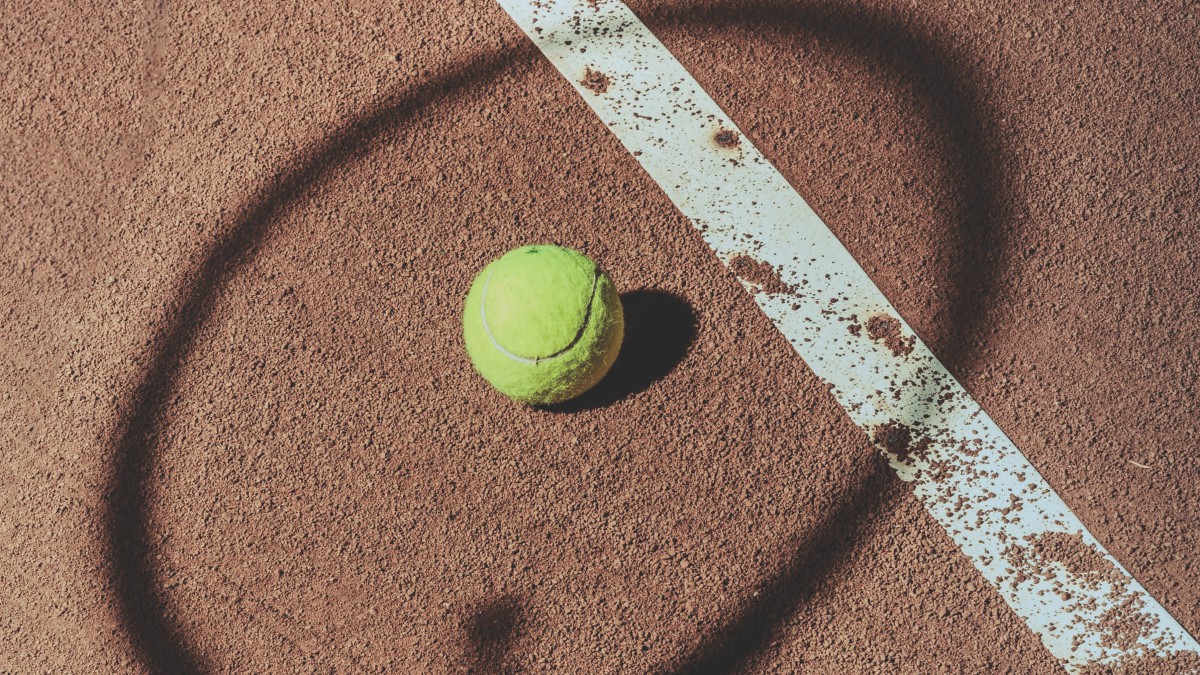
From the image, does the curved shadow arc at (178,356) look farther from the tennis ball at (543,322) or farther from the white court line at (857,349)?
the tennis ball at (543,322)

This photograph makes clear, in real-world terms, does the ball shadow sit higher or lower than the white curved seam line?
lower

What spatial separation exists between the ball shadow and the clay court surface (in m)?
0.02

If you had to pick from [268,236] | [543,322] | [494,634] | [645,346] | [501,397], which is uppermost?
[543,322]

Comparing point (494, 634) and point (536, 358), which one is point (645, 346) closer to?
point (536, 358)

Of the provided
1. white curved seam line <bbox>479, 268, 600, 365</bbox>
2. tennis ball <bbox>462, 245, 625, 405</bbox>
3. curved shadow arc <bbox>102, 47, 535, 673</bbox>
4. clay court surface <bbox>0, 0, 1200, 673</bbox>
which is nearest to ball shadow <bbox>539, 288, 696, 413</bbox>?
clay court surface <bbox>0, 0, 1200, 673</bbox>

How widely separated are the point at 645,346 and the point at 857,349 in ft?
2.37

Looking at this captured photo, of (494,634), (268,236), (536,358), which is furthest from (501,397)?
(268,236)

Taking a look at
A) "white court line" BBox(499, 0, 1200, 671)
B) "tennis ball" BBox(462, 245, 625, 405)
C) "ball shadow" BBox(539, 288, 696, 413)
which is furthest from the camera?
"ball shadow" BBox(539, 288, 696, 413)

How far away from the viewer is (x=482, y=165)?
2625 millimetres

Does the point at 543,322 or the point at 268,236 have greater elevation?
the point at 543,322

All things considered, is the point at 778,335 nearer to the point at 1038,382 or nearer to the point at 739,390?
the point at 739,390

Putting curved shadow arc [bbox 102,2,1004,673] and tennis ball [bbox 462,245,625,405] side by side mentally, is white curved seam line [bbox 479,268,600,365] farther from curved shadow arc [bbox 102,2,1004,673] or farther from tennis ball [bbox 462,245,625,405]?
curved shadow arc [bbox 102,2,1004,673]

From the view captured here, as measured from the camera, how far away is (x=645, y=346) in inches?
99.7

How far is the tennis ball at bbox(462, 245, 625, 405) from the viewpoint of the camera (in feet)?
6.92
